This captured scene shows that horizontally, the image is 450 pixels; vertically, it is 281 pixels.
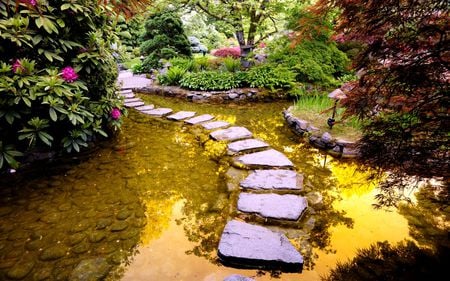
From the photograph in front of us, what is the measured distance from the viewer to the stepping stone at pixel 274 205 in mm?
2834

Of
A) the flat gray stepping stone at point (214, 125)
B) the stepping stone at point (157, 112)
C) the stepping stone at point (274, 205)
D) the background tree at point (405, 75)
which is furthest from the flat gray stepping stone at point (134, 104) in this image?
the background tree at point (405, 75)

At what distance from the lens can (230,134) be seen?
16.3 ft

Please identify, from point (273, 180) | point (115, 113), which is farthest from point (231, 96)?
point (273, 180)

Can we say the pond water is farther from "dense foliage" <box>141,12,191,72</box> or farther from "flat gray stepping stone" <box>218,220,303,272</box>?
"dense foliage" <box>141,12,191,72</box>

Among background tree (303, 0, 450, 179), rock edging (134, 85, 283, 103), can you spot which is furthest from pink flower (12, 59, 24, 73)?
rock edging (134, 85, 283, 103)

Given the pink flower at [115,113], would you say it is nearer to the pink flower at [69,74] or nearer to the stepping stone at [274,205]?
the pink flower at [69,74]

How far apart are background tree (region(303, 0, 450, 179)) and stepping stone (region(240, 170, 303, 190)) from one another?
1.06 metres

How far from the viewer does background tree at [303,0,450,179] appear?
6.11ft

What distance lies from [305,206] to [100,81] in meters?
3.56

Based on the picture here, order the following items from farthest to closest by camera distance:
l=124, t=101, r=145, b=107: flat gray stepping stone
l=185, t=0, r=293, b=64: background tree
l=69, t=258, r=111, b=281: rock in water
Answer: l=185, t=0, r=293, b=64: background tree → l=124, t=101, r=145, b=107: flat gray stepping stone → l=69, t=258, r=111, b=281: rock in water

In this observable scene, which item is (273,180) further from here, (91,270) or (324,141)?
(91,270)

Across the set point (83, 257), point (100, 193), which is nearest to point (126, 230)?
point (83, 257)

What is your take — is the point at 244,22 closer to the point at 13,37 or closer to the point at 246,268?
the point at 13,37

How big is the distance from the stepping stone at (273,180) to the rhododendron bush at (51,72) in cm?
237
